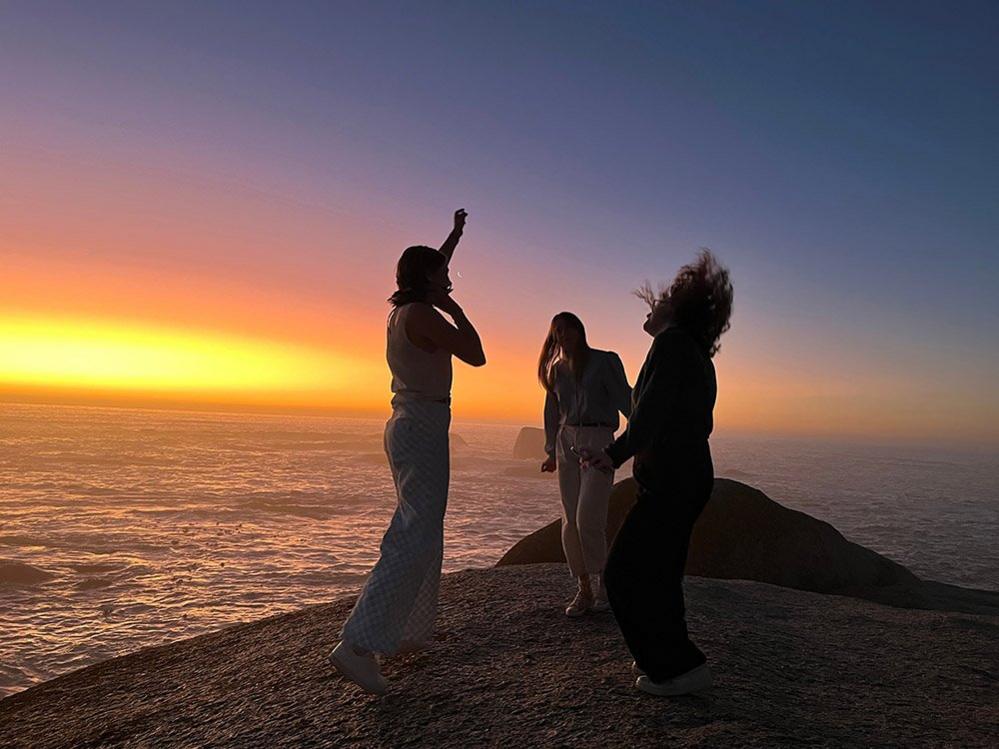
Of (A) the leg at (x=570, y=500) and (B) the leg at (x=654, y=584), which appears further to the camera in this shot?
(A) the leg at (x=570, y=500)

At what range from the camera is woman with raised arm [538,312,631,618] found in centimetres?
489

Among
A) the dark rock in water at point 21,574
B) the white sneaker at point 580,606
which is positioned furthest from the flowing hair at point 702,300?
the dark rock in water at point 21,574

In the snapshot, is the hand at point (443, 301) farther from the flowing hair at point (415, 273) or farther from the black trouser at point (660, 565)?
the black trouser at point (660, 565)

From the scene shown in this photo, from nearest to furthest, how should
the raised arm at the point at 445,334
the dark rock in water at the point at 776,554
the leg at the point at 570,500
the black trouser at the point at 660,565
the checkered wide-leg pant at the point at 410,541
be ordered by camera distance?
the black trouser at the point at 660,565 → the checkered wide-leg pant at the point at 410,541 → the raised arm at the point at 445,334 → the leg at the point at 570,500 → the dark rock in water at the point at 776,554

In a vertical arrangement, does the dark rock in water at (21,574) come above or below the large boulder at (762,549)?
below

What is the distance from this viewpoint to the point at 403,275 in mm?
3672

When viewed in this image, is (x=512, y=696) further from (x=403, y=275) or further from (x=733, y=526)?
(x=733, y=526)

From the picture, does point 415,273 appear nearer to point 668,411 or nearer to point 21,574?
point 668,411

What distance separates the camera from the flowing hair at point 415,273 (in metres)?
3.65

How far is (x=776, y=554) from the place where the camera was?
941cm

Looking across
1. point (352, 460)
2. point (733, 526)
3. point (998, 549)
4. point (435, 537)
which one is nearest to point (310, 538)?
point (733, 526)

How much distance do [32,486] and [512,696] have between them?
48.9m

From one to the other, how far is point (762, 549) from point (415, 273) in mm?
7891

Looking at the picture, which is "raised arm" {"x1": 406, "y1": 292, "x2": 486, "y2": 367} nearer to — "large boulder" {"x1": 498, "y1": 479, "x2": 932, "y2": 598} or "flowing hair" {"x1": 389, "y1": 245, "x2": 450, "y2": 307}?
"flowing hair" {"x1": 389, "y1": 245, "x2": 450, "y2": 307}
